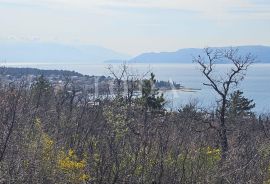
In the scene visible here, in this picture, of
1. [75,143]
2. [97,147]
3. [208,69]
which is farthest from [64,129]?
[208,69]

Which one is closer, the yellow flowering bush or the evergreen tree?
the yellow flowering bush

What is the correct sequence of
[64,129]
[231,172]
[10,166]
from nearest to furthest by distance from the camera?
1. [10,166]
2. [231,172]
3. [64,129]

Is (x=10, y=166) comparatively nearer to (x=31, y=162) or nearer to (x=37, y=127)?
(x=31, y=162)

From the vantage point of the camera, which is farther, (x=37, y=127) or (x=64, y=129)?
(x=64, y=129)

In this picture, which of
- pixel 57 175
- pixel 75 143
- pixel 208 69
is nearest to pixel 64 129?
pixel 75 143

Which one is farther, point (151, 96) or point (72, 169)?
point (151, 96)

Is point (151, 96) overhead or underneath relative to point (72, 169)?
overhead

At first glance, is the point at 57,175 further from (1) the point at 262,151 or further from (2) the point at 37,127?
(1) the point at 262,151

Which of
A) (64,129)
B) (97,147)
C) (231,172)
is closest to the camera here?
(231,172)

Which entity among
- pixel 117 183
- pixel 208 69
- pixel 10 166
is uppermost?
pixel 208 69

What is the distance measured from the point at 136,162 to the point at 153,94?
29.5 meters

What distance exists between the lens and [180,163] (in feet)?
49.0

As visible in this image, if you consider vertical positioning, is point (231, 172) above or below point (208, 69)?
below

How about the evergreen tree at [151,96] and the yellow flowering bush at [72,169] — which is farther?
the evergreen tree at [151,96]
